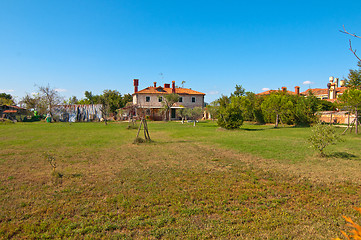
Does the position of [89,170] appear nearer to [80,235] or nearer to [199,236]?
[80,235]

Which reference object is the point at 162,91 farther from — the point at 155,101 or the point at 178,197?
the point at 178,197

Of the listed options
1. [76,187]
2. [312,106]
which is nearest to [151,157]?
[76,187]

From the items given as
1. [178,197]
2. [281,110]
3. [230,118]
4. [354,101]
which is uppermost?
[354,101]

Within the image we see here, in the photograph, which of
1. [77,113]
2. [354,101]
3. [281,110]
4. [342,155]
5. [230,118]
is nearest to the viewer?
[342,155]

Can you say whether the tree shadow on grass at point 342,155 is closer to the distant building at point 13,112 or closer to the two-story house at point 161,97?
the two-story house at point 161,97

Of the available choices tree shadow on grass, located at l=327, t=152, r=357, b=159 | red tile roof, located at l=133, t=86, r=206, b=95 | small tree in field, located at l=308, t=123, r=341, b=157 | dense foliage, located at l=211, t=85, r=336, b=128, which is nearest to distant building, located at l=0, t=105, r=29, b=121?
red tile roof, located at l=133, t=86, r=206, b=95

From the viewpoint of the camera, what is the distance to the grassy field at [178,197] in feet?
12.8

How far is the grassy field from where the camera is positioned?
389 centimetres

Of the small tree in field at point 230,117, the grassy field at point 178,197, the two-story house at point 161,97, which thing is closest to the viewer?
the grassy field at point 178,197

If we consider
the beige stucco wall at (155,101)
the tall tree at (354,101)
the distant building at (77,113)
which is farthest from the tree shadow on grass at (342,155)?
the beige stucco wall at (155,101)

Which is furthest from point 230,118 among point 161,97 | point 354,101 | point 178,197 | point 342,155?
point 161,97

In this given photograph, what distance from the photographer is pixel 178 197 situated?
17.2 ft

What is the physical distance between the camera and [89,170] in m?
7.54

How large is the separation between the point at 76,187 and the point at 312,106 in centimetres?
2654
